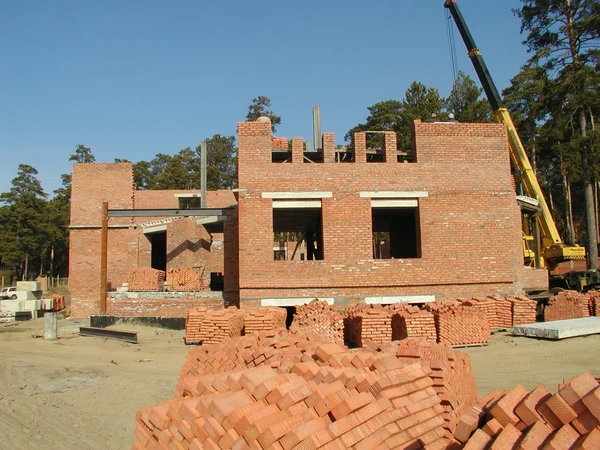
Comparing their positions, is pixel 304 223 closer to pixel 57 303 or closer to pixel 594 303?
pixel 594 303

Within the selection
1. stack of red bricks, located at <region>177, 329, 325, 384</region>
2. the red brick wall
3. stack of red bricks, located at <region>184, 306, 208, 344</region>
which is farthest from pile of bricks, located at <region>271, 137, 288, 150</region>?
stack of red bricks, located at <region>177, 329, 325, 384</region>

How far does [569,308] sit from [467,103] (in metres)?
28.1

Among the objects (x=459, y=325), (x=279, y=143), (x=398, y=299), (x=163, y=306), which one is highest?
(x=279, y=143)

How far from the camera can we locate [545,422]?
381 cm

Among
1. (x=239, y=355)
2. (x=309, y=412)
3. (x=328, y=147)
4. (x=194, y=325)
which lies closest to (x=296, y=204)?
(x=328, y=147)

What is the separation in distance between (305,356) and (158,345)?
30.4 feet

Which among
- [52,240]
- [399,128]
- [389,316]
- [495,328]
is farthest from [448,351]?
[52,240]

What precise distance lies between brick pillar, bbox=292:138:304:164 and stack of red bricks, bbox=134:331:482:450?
11.6m

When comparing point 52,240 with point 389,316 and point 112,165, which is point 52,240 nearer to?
point 112,165

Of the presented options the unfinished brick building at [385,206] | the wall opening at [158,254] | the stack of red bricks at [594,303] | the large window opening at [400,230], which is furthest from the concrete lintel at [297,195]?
the wall opening at [158,254]

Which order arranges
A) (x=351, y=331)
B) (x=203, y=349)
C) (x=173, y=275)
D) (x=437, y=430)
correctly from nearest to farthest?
1. (x=437, y=430)
2. (x=203, y=349)
3. (x=351, y=331)
4. (x=173, y=275)

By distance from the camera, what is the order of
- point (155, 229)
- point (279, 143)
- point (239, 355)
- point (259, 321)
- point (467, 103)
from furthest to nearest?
1. point (467, 103)
2. point (155, 229)
3. point (279, 143)
4. point (259, 321)
5. point (239, 355)

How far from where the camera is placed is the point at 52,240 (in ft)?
191

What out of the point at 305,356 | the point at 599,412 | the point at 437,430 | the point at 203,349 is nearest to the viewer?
the point at 599,412
